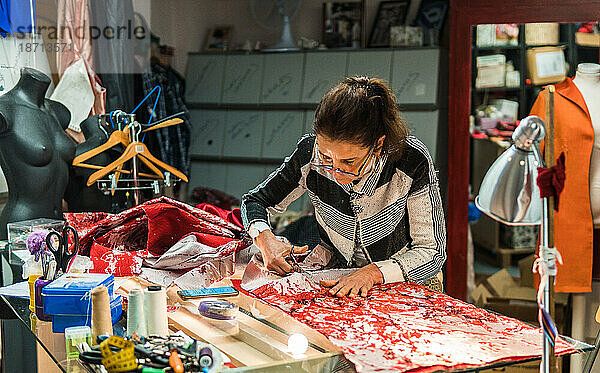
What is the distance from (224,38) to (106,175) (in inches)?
94.5

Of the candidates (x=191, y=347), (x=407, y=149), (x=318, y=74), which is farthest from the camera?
(x=318, y=74)

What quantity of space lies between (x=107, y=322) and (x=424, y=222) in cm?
103

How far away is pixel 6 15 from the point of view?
131 inches

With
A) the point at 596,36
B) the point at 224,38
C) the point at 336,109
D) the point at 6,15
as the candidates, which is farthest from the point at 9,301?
the point at 224,38

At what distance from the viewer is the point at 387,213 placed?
2.27m

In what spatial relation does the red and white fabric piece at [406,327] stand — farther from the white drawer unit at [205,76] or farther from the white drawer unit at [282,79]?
the white drawer unit at [205,76]

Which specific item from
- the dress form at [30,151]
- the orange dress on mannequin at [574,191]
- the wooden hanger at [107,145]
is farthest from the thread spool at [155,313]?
the orange dress on mannequin at [574,191]

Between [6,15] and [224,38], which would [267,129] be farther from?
[6,15]

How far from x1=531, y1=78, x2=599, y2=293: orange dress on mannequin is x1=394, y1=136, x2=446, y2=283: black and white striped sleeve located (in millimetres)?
1420

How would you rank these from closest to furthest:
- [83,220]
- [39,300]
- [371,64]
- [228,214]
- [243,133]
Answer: [39,300]
[228,214]
[83,220]
[371,64]
[243,133]

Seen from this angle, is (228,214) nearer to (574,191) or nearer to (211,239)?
(211,239)

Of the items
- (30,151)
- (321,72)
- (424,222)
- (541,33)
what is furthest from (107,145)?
(541,33)

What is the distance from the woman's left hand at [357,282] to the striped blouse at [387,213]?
4cm

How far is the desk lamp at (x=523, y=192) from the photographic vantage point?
139 centimetres
